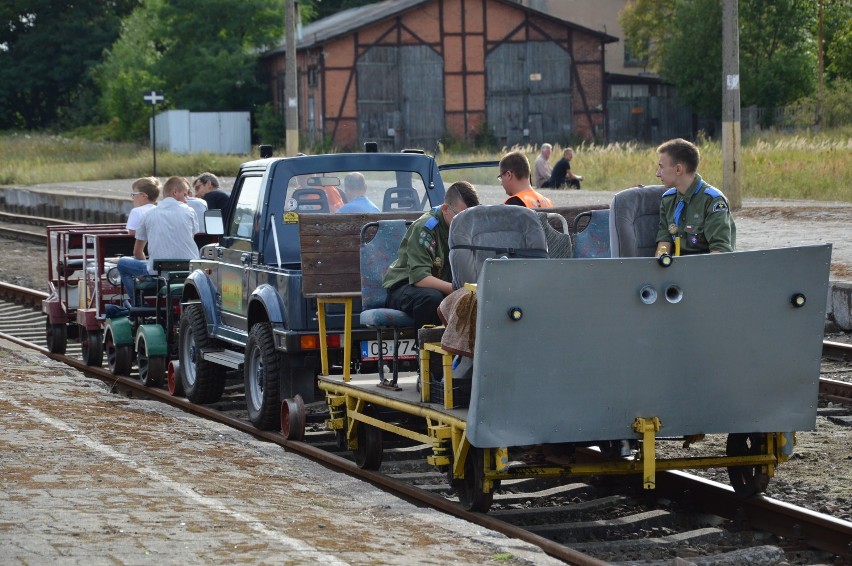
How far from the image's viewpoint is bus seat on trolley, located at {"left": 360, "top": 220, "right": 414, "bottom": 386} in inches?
354

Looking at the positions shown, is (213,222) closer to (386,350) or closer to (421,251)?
(386,350)

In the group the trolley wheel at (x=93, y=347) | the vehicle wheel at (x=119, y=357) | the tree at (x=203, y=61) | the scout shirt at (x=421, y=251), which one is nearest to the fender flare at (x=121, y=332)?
the vehicle wheel at (x=119, y=357)

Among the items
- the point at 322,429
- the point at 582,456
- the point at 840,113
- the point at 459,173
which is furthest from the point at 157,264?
the point at 840,113

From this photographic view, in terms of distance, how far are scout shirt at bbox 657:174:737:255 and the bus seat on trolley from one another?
179 centimetres

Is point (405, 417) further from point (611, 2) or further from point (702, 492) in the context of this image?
point (611, 2)

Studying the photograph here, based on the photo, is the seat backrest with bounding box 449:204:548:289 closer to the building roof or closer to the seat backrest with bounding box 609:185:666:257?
the seat backrest with bounding box 609:185:666:257

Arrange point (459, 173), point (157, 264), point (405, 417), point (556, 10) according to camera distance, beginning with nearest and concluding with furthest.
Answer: point (405, 417)
point (157, 264)
point (459, 173)
point (556, 10)

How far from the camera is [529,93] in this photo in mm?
60406

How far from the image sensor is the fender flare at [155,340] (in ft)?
44.0

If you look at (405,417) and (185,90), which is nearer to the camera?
(405,417)

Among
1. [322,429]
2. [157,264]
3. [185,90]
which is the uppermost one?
[185,90]

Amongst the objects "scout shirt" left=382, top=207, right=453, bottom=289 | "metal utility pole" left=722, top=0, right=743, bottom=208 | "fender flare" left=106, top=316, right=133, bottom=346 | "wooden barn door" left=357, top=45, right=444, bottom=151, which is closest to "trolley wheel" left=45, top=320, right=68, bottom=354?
"fender flare" left=106, top=316, right=133, bottom=346

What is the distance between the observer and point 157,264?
1345 cm

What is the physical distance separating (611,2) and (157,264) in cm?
6281
